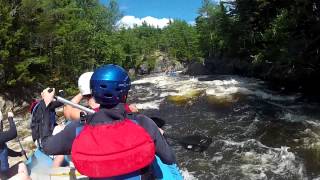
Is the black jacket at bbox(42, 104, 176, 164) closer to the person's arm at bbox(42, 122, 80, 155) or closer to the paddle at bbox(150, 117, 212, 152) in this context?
the person's arm at bbox(42, 122, 80, 155)

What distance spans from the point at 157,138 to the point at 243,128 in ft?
33.1

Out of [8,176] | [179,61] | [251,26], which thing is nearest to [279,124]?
[8,176]

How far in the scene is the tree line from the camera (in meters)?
19.1

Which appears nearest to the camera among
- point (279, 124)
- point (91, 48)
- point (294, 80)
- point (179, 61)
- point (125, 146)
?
point (125, 146)

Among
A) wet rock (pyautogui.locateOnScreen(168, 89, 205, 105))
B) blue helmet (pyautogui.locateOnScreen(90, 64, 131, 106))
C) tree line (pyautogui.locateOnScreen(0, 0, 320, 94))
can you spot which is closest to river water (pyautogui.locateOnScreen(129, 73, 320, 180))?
wet rock (pyautogui.locateOnScreen(168, 89, 205, 105))

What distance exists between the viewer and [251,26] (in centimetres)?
3212

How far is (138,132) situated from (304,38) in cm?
1762

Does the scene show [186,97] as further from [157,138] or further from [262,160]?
[157,138]

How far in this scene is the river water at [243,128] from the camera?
8818 millimetres

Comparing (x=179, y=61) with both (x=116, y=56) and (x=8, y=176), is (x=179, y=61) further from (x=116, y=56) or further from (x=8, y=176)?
(x=8, y=176)

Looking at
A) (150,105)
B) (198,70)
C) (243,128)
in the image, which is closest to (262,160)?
(243,128)

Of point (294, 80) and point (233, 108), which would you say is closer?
point (233, 108)

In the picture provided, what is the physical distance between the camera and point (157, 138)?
2.42 metres

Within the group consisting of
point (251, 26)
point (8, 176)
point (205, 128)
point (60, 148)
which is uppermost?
point (251, 26)
